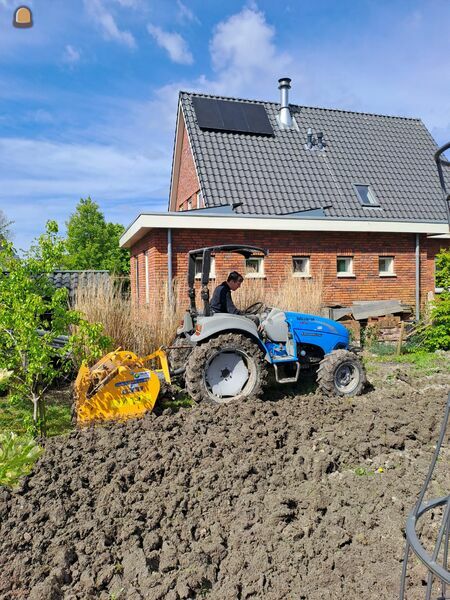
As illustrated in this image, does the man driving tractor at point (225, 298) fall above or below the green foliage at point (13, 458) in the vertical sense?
above

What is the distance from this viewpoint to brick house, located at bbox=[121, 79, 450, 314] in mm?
12672

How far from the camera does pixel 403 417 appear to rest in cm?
578

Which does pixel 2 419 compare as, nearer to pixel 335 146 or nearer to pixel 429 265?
pixel 429 265

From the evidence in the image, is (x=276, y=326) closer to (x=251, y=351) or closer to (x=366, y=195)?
(x=251, y=351)

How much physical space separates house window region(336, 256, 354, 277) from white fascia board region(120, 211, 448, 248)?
879mm

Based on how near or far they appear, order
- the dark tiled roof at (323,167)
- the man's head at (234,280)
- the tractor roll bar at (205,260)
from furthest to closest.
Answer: the dark tiled roof at (323,167)
the man's head at (234,280)
the tractor roll bar at (205,260)

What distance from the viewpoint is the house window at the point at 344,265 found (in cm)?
1392

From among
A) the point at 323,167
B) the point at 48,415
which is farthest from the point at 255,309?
the point at 323,167

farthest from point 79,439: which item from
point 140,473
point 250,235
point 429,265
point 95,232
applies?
point 95,232

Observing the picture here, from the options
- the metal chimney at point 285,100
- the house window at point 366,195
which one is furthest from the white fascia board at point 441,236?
the metal chimney at point 285,100

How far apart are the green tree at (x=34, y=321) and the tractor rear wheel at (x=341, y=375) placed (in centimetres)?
302

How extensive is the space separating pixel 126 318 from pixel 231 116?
10585 mm

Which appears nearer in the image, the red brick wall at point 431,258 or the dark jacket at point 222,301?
the dark jacket at point 222,301

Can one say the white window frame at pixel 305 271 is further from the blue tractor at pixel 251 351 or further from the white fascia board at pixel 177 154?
the white fascia board at pixel 177 154
